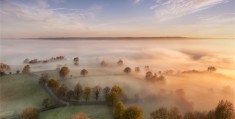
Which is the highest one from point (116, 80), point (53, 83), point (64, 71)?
point (64, 71)

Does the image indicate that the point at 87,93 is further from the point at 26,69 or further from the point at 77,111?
the point at 26,69

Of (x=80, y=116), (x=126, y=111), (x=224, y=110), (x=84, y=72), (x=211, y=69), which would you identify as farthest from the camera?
(x=84, y=72)

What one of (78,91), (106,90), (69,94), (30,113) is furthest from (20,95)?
(106,90)

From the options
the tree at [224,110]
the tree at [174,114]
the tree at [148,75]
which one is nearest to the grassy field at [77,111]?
the tree at [148,75]

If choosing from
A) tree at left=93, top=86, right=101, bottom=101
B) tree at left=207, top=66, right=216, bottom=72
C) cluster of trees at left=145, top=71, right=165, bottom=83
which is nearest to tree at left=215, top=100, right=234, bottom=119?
tree at left=207, top=66, right=216, bottom=72

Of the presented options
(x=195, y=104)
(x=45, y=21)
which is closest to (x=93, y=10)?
(x=45, y=21)

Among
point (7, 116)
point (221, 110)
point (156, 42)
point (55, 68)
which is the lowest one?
point (7, 116)

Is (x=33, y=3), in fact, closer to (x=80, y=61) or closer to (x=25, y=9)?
(x=25, y=9)

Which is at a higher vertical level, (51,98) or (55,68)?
(55,68)
